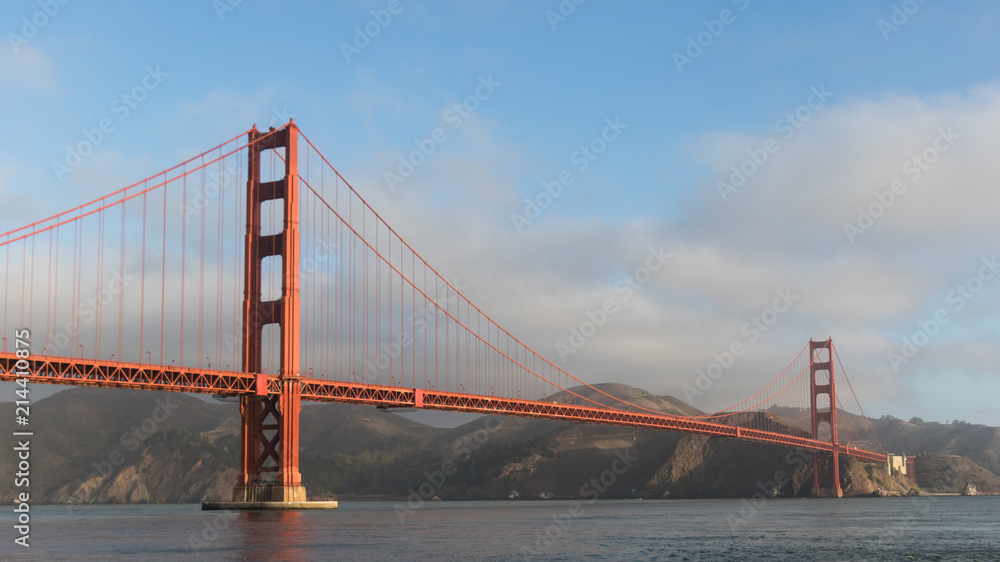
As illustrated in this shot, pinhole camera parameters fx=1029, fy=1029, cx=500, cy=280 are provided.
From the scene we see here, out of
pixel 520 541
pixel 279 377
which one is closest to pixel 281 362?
pixel 279 377

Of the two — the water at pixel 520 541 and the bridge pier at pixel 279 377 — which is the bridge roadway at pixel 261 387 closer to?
the bridge pier at pixel 279 377

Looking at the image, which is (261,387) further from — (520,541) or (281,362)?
(520,541)

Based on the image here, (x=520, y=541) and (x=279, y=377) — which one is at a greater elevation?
(x=279, y=377)

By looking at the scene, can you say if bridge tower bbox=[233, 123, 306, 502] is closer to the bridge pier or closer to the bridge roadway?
the bridge pier

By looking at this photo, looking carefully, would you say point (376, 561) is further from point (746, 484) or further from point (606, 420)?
point (746, 484)

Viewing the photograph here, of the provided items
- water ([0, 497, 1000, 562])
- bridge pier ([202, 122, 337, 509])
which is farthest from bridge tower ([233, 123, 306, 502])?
water ([0, 497, 1000, 562])
